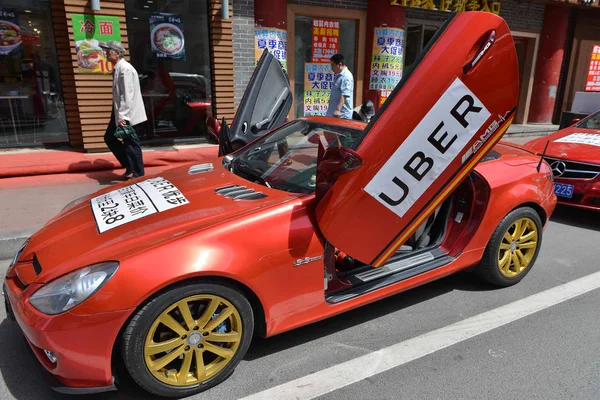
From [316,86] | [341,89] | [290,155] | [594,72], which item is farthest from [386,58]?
[594,72]

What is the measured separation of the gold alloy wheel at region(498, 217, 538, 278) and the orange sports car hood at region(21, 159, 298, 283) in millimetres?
1950

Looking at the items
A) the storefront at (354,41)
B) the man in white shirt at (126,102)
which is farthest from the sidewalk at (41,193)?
the storefront at (354,41)

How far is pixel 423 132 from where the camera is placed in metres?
2.60

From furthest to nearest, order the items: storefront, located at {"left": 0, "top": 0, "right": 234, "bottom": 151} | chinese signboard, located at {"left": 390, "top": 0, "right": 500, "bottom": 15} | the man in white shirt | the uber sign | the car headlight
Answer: chinese signboard, located at {"left": 390, "top": 0, "right": 500, "bottom": 15}, storefront, located at {"left": 0, "top": 0, "right": 234, "bottom": 151}, the man in white shirt, the uber sign, the car headlight

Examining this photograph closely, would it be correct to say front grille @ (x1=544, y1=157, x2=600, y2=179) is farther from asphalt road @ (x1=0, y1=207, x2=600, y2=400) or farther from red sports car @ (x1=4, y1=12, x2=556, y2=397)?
red sports car @ (x1=4, y1=12, x2=556, y2=397)

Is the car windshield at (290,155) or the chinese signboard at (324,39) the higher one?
the chinese signboard at (324,39)

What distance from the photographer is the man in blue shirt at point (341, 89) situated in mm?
6504

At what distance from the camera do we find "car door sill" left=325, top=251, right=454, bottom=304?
Answer: 2793mm

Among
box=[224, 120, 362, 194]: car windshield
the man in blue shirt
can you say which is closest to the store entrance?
the man in blue shirt

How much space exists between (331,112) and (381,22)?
147 inches

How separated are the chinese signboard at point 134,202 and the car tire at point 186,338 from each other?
0.64 metres

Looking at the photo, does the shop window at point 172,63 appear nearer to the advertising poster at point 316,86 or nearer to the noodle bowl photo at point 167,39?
the noodle bowl photo at point 167,39

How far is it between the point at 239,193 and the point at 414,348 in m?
1.49

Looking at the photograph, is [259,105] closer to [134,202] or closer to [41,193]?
[134,202]
